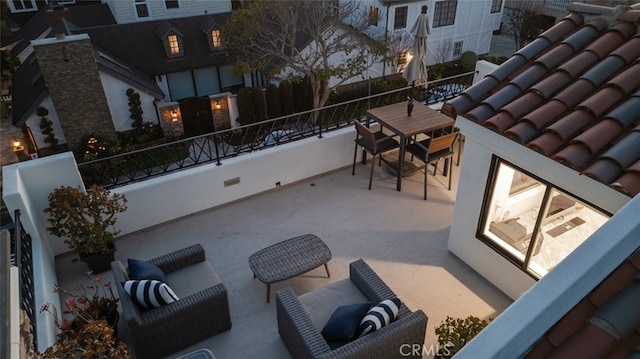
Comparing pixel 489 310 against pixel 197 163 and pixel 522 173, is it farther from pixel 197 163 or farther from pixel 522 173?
pixel 197 163

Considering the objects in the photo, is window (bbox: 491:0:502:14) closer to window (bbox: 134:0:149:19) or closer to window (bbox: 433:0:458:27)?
window (bbox: 433:0:458:27)

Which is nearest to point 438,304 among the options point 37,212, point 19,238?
point 19,238

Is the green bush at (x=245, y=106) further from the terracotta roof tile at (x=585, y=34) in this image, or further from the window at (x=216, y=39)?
the terracotta roof tile at (x=585, y=34)

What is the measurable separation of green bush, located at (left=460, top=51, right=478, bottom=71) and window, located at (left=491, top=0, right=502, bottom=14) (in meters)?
2.67

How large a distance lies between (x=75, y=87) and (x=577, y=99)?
14.8 metres

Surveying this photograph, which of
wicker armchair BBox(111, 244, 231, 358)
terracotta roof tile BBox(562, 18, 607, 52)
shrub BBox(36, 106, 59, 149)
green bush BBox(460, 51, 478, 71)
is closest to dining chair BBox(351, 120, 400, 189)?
terracotta roof tile BBox(562, 18, 607, 52)

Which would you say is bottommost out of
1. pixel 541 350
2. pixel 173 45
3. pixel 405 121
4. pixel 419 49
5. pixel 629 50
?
pixel 173 45

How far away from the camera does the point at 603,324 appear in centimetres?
202

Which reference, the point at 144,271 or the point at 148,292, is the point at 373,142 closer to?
the point at 144,271

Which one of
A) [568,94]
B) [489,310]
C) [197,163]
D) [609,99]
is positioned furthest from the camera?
[197,163]

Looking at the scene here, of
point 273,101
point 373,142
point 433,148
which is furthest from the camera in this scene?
point 273,101

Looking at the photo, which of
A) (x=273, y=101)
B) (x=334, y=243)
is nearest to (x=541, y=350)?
(x=334, y=243)

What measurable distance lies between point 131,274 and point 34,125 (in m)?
12.5

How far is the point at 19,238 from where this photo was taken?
5.66 metres
